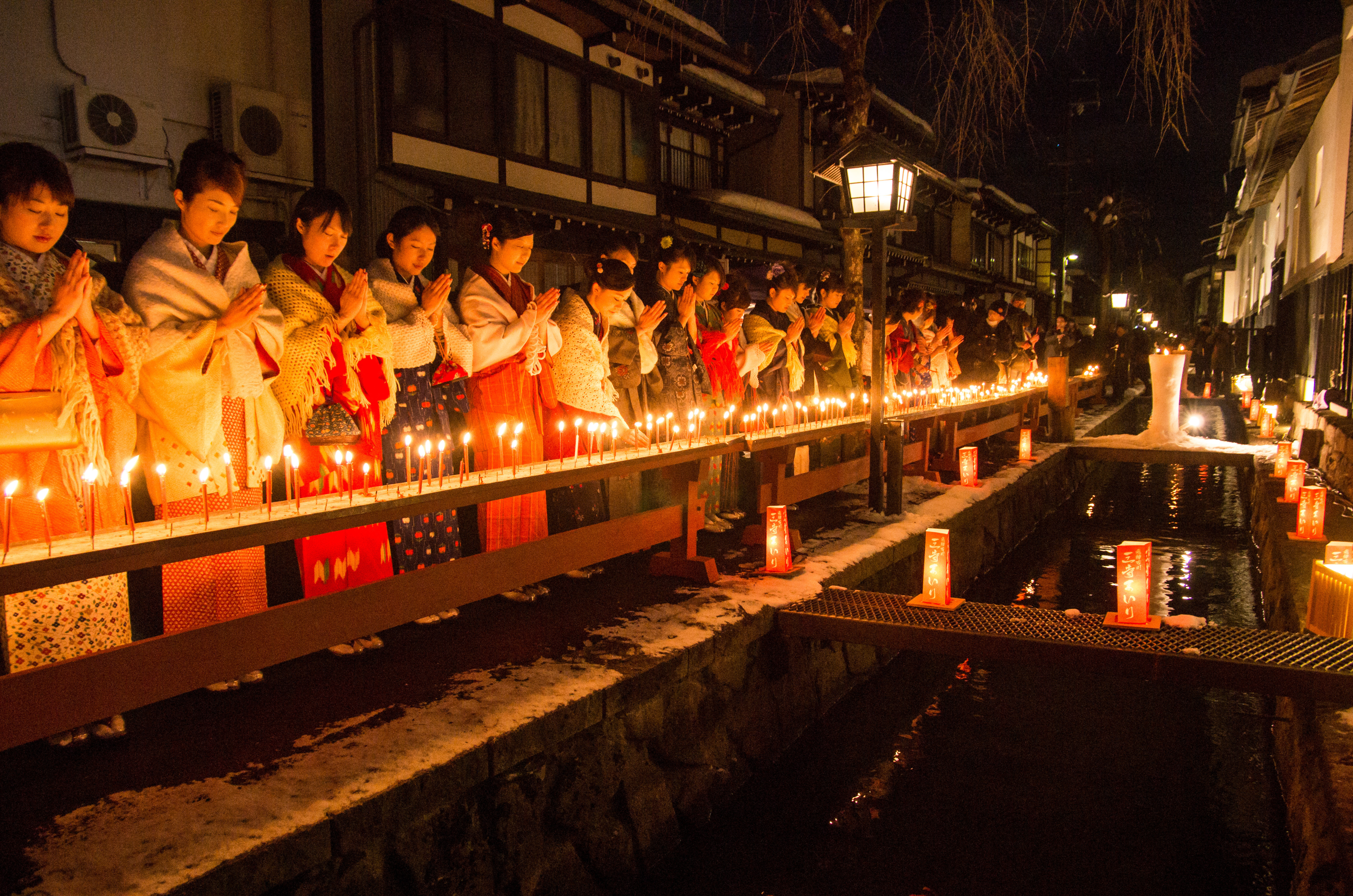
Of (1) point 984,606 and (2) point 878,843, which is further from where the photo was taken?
(1) point 984,606

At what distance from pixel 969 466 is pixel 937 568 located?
205 inches

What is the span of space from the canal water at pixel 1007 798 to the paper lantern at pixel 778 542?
1084 millimetres

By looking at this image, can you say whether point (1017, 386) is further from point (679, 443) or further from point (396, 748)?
point (396, 748)

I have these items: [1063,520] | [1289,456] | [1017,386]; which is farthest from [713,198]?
[1289,456]

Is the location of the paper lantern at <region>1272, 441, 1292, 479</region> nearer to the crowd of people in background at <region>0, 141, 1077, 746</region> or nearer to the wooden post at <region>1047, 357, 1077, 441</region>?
the wooden post at <region>1047, 357, 1077, 441</region>

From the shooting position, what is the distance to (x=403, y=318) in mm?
4875

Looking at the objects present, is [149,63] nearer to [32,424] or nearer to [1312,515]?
[32,424]

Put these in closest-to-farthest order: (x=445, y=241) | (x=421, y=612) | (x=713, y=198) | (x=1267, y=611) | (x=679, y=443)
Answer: (x=421, y=612) < (x=679, y=443) < (x=1267, y=611) < (x=445, y=241) < (x=713, y=198)

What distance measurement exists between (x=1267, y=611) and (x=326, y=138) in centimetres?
1237

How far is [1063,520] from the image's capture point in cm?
1335

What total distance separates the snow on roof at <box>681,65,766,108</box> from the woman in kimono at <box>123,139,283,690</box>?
550 inches

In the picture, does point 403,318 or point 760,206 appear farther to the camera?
point 760,206

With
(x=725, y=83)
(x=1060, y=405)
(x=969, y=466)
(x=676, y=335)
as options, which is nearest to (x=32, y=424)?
(x=676, y=335)

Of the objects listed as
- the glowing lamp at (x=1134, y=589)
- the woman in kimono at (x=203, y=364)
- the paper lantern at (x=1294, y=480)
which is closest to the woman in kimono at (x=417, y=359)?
the woman in kimono at (x=203, y=364)
